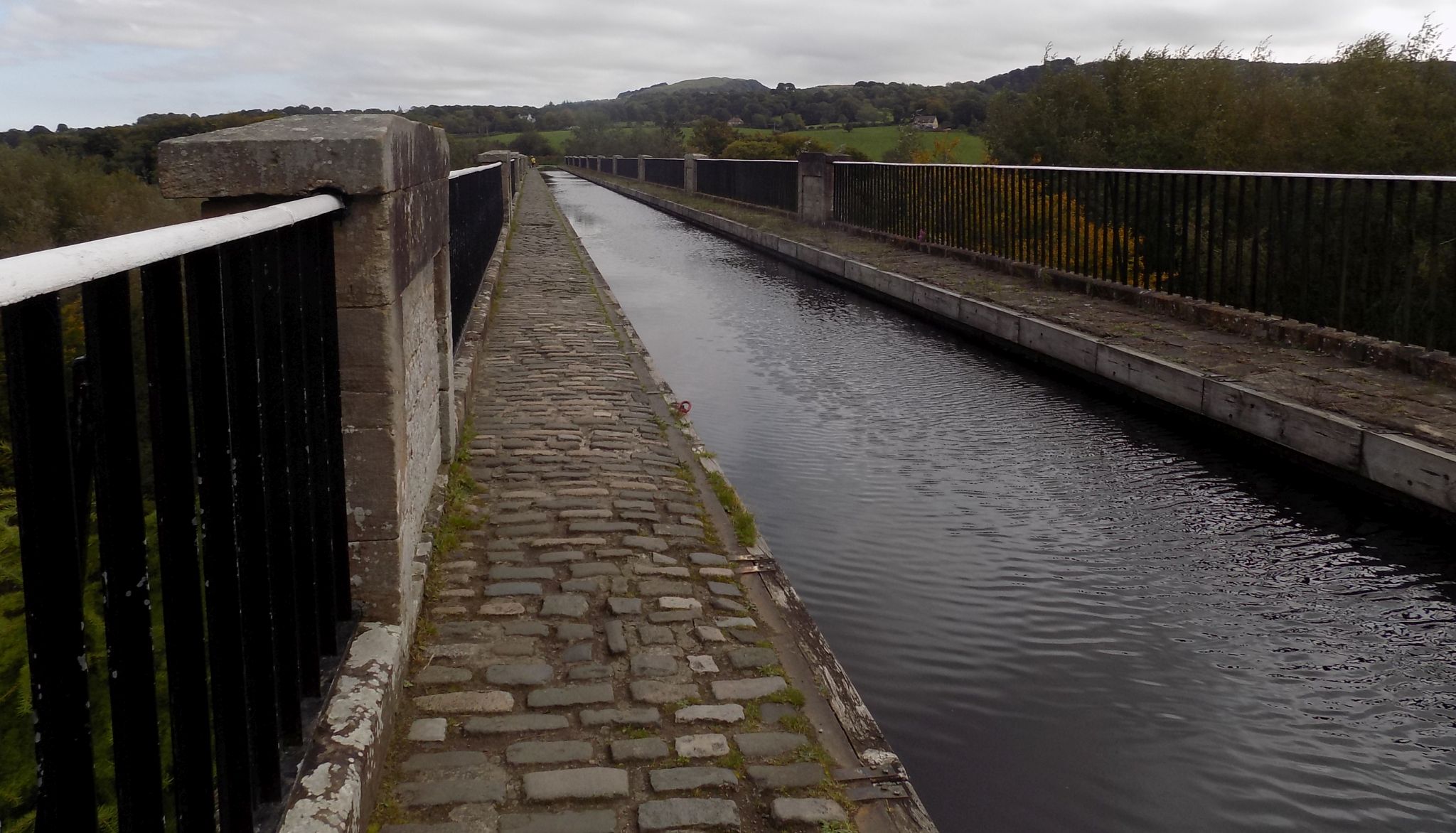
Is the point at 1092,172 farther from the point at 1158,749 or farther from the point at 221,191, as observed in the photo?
the point at 221,191

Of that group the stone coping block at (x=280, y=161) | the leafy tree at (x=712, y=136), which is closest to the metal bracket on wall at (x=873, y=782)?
the stone coping block at (x=280, y=161)

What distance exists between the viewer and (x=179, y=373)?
2.11 metres

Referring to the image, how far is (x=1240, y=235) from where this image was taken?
9.90 metres

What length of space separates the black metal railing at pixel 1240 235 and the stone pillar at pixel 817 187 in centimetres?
526

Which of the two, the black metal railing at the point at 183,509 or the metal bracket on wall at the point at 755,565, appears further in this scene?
the metal bracket on wall at the point at 755,565

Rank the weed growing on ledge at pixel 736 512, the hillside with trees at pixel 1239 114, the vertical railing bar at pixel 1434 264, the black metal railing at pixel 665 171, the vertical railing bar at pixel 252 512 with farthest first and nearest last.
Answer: the black metal railing at pixel 665 171 < the hillside with trees at pixel 1239 114 < the vertical railing bar at pixel 1434 264 < the weed growing on ledge at pixel 736 512 < the vertical railing bar at pixel 252 512

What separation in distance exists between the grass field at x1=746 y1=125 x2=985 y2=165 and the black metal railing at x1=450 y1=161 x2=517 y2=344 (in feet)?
96.3

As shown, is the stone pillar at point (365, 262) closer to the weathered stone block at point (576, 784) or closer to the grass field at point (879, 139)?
the weathered stone block at point (576, 784)

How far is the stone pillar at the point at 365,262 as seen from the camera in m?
3.17

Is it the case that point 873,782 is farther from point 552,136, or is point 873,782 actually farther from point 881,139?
point 552,136

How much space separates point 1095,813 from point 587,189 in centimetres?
5486

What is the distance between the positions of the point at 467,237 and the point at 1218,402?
5.93 meters

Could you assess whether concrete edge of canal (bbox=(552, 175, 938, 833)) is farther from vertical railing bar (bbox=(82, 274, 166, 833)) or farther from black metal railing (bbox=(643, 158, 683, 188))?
black metal railing (bbox=(643, 158, 683, 188))

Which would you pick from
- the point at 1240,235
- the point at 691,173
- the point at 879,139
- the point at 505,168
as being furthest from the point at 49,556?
the point at 879,139
